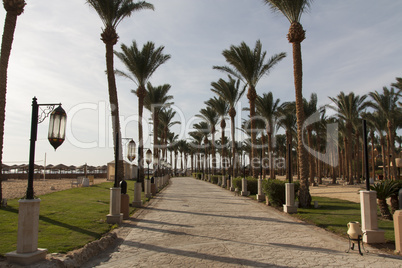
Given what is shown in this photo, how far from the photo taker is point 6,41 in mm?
13117

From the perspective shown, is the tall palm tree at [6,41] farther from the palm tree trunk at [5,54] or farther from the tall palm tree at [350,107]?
the tall palm tree at [350,107]

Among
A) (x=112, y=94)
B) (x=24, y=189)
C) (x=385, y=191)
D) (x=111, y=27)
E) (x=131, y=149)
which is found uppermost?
(x=111, y=27)

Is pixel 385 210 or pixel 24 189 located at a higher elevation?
pixel 385 210

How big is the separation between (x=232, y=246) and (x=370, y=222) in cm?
351

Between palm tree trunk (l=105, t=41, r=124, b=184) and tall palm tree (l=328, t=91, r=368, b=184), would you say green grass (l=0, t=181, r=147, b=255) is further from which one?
tall palm tree (l=328, t=91, r=368, b=184)

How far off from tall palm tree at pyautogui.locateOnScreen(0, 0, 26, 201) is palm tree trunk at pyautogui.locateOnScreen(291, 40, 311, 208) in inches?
507

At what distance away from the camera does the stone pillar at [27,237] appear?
17.4 ft

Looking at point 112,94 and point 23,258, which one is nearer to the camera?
→ point 23,258

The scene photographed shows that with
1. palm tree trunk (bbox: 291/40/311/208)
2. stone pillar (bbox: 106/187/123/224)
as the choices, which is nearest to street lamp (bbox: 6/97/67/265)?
stone pillar (bbox: 106/187/123/224)

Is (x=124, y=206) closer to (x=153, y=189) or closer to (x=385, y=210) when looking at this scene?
(x=385, y=210)

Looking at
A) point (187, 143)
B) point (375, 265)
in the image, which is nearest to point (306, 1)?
point (375, 265)

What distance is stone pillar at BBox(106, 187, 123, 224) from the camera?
1022cm

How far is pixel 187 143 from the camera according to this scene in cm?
8731

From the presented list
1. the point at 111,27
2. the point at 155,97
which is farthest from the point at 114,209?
the point at 155,97
